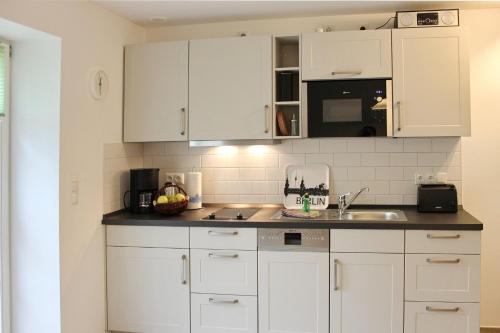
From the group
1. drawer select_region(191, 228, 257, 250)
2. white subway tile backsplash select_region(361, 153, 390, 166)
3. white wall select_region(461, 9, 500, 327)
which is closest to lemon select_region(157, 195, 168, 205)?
drawer select_region(191, 228, 257, 250)

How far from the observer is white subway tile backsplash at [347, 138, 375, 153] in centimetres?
364

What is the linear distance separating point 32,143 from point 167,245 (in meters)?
1.05

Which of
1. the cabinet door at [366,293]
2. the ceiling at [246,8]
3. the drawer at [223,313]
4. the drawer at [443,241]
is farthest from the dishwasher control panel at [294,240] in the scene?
the ceiling at [246,8]

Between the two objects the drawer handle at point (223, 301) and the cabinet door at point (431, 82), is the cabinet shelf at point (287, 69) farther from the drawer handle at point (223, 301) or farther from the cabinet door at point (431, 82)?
the drawer handle at point (223, 301)

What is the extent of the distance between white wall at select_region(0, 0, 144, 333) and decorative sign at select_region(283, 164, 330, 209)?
1.35 meters

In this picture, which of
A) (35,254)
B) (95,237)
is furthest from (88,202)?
(35,254)

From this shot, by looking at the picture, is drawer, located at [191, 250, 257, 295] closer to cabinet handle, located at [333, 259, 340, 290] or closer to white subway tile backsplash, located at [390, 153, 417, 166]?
cabinet handle, located at [333, 259, 340, 290]

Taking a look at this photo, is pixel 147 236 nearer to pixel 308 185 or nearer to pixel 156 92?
pixel 156 92

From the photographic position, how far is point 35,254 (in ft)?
9.63

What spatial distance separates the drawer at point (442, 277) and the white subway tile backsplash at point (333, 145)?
102cm

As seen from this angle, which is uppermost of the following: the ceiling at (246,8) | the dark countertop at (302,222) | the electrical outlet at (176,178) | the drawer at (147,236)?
the ceiling at (246,8)

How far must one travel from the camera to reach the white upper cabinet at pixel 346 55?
329 centimetres

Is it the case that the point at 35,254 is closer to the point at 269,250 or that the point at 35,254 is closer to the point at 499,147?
the point at 269,250

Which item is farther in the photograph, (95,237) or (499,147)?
(499,147)
